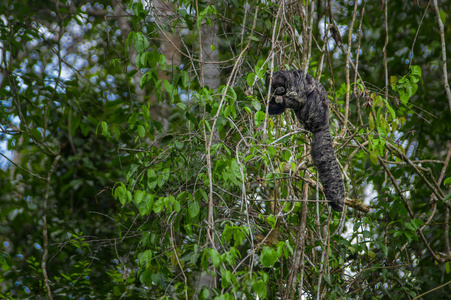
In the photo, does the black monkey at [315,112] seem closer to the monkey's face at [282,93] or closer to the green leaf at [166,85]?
the monkey's face at [282,93]

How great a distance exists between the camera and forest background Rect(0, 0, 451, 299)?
1856mm

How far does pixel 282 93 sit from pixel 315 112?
150 millimetres

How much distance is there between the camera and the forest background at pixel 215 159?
186 cm

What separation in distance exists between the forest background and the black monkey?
0.09 meters

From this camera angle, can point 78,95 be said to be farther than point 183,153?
Yes

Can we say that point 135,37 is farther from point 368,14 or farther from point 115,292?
point 368,14

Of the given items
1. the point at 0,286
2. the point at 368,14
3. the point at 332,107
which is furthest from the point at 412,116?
the point at 0,286

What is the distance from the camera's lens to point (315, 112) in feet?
5.92

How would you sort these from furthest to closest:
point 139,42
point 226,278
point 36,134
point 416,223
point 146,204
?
point 36,134
point 416,223
point 139,42
point 146,204
point 226,278

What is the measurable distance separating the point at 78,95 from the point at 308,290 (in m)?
1.82

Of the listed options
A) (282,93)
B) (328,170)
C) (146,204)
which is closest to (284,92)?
(282,93)

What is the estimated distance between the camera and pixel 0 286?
2902 millimetres

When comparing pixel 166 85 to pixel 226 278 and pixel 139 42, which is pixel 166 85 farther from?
pixel 226 278

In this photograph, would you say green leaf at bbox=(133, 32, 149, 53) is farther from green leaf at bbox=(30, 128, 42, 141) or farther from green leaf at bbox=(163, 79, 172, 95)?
green leaf at bbox=(30, 128, 42, 141)
